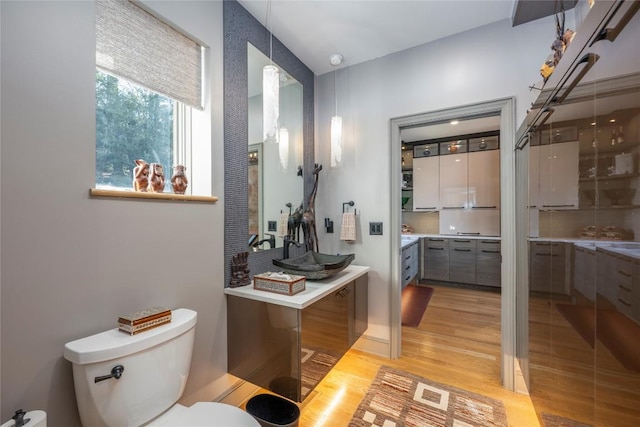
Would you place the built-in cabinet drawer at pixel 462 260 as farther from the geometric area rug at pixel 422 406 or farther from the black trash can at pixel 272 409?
the black trash can at pixel 272 409

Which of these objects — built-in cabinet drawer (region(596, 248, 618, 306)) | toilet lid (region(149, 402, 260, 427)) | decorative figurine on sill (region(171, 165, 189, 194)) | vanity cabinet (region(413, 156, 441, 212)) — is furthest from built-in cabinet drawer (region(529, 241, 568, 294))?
vanity cabinet (region(413, 156, 441, 212))

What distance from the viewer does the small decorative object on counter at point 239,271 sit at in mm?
1713

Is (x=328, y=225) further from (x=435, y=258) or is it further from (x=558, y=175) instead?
(x=435, y=258)

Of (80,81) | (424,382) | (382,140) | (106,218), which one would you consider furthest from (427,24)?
(424,382)

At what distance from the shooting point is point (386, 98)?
231 centimetres

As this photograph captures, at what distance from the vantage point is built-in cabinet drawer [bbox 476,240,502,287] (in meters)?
3.99

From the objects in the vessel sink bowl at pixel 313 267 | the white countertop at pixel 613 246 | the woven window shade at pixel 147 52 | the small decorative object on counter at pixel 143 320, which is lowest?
the small decorative object on counter at pixel 143 320

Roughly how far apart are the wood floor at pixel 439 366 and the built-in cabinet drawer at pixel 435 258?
3.67 ft

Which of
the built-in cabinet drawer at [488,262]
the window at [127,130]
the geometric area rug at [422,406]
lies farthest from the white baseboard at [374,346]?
the built-in cabinet drawer at [488,262]

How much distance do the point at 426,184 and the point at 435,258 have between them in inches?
54.1

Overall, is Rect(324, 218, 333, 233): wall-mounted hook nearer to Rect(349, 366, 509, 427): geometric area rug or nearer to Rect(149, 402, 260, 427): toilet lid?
Rect(349, 366, 509, 427): geometric area rug

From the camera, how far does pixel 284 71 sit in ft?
7.39

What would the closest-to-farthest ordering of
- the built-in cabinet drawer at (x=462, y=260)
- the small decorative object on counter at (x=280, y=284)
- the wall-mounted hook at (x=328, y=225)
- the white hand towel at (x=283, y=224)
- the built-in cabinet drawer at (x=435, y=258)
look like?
the small decorative object on counter at (x=280, y=284)
the white hand towel at (x=283, y=224)
the wall-mounted hook at (x=328, y=225)
the built-in cabinet drawer at (x=462, y=260)
the built-in cabinet drawer at (x=435, y=258)

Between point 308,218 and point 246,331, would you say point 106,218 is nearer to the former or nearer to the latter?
point 246,331
